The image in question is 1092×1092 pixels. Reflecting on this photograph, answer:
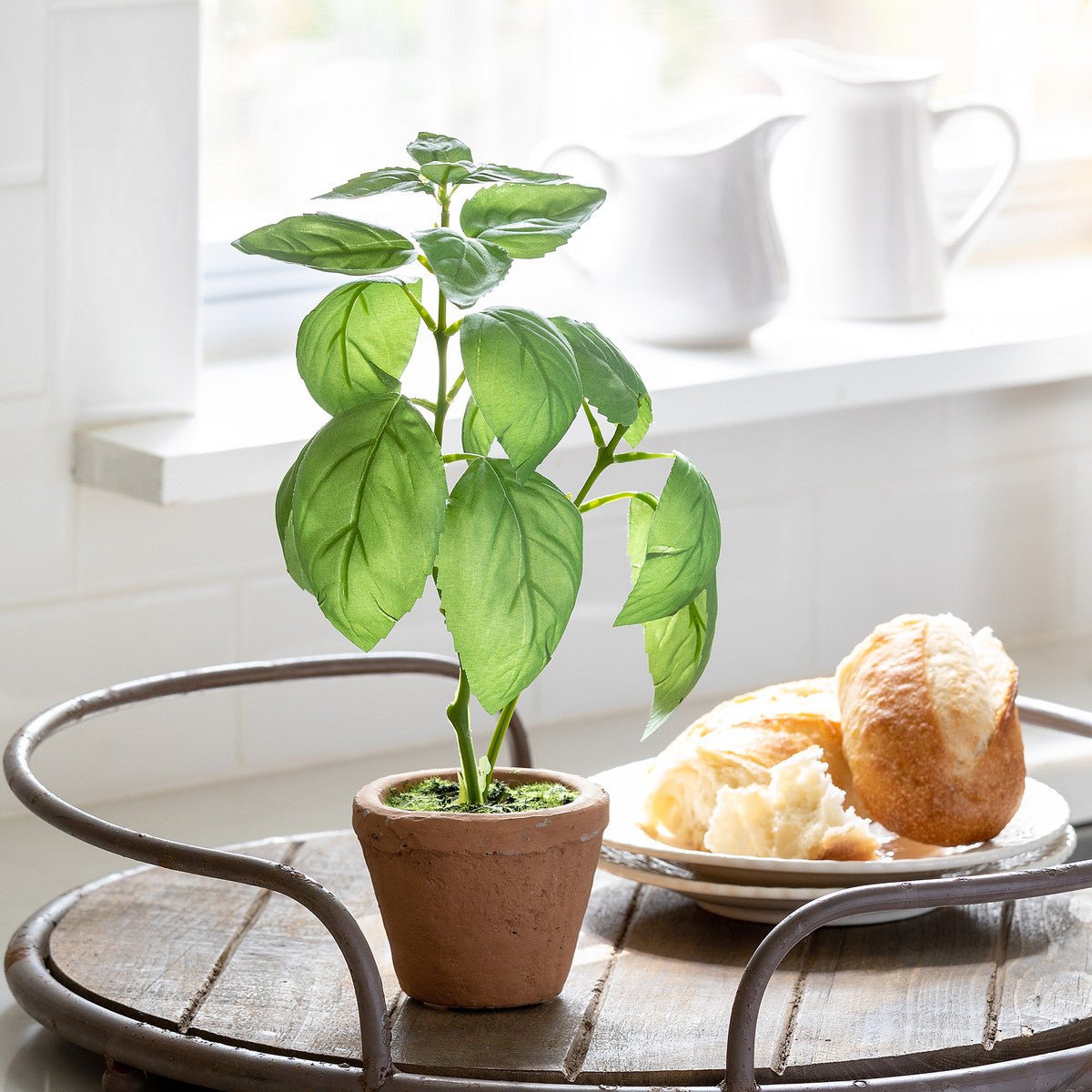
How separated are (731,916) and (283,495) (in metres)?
0.31

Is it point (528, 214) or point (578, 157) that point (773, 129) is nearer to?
point (578, 157)

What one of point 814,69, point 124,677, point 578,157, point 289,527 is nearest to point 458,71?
point 578,157

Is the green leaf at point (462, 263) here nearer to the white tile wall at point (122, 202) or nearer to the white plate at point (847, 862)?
Answer: the white plate at point (847, 862)

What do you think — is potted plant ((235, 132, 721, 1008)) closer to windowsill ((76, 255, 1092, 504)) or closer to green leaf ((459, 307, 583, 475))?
green leaf ((459, 307, 583, 475))

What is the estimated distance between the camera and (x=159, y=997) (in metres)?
0.74

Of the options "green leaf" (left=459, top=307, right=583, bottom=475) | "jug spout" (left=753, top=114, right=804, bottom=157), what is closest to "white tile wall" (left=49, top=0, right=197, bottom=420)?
"jug spout" (left=753, top=114, right=804, bottom=157)

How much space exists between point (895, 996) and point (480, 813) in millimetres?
184

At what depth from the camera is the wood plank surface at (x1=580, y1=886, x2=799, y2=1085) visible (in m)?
0.66

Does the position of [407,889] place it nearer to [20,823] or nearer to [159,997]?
[159,997]

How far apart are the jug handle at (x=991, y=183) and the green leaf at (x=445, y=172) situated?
0.94m

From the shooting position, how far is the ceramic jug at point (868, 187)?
149 centimetres

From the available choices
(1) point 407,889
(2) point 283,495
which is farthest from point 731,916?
(2) point 283,495

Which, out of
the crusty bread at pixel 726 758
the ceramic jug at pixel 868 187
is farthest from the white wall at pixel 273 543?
the crusty bread at pixel 726 758

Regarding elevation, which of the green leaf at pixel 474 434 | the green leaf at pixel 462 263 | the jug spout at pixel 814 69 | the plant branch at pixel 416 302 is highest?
the jug spout at pixel 814 69
